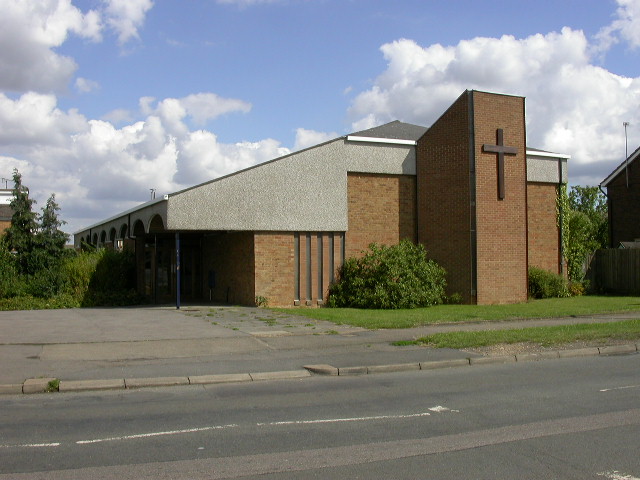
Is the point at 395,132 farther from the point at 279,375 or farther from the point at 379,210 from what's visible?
the point at 279,375

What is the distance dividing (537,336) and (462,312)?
5411 millimetres

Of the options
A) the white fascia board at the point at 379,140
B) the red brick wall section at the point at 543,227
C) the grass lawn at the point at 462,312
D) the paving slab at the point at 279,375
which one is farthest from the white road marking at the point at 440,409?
the red brick wall section at the point at 543,227

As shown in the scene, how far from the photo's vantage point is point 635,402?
8.48m

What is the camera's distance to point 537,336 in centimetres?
1431

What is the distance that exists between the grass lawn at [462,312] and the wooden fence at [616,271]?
4.32m

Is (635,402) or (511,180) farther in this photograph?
(511,180)

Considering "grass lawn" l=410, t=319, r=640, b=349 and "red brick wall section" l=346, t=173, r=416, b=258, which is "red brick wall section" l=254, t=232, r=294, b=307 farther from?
"grass lawn" l=410, t=319, r=640, b=349

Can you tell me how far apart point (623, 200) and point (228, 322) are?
28845mm

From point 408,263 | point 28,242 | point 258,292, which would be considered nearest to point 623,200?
point 408,263

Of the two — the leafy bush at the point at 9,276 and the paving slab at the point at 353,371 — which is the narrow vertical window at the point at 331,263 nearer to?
the leafy bush at the point at 9,276

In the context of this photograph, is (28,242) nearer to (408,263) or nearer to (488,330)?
(408,263)

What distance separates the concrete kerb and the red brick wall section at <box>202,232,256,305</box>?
1142cm

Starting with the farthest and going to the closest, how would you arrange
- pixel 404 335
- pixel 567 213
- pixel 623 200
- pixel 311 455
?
pixel 623 200 < pixel 567 213 < pixel 404 335 < pixel 311 455

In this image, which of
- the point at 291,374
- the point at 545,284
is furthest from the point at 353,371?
the point at 545,284
